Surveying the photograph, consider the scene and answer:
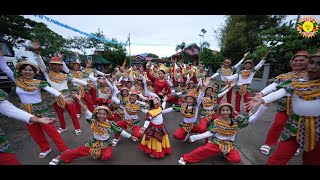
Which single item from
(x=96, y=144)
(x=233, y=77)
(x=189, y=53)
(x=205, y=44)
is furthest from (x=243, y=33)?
(x=96, y=144)

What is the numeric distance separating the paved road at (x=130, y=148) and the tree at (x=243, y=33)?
1322 centimetres

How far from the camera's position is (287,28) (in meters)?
8.19

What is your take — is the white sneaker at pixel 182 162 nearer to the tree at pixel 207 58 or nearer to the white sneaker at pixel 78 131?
the white sneaker at pixel 78 131

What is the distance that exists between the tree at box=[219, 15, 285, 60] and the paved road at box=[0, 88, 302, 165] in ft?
→ 43.4

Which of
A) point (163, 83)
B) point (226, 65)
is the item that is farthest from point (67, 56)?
point (226, 65)

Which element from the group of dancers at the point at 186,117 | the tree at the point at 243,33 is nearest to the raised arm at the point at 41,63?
the group of dancers at the point at 186,117

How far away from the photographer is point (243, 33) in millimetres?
17562

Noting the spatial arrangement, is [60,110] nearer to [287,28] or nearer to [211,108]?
[211,108]

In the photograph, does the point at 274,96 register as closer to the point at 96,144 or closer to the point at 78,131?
the point at 96,144

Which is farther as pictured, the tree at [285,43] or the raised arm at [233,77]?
the tree at [285,43]

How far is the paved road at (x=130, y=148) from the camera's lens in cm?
344

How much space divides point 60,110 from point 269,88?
4591 mm

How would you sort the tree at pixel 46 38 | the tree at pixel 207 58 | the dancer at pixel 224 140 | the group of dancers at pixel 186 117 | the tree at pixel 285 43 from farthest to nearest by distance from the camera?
the tree at pixel 207 58 → the tree at pixel 46 38 → the tree at pixel 285 43 → the dancer at pixel 224 140 → the group of dancers at pixel 186 117

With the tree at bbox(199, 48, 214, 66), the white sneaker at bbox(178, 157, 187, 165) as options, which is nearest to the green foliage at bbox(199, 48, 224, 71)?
the tree at bbox(199, 48, 214, 66)
